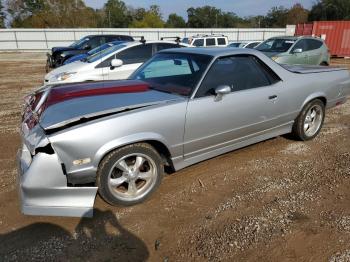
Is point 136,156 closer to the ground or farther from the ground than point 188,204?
farther from the ground

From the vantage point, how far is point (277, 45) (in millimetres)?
10836

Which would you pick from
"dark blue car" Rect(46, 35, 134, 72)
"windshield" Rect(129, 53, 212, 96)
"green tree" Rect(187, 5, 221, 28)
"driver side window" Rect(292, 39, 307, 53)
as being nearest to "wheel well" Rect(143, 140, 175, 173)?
"windshield" Rect(129, 53, 212, 96)

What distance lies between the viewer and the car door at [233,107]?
141 inches

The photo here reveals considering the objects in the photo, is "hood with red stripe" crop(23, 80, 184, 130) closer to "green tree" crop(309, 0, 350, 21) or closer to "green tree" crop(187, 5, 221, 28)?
"green tree" crop(309, 0, 350, 21)

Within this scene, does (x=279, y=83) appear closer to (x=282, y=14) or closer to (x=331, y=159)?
(x=331, y=159)

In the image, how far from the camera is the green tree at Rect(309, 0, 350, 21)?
56.3 meters

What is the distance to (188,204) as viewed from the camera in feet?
11.2

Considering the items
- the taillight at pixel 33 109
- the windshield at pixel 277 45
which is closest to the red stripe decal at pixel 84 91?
the taillight at pixel 33 109

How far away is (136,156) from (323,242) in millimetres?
1923

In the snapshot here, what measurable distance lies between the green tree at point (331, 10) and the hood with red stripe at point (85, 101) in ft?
206

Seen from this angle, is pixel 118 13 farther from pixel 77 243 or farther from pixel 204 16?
pixel 77 243

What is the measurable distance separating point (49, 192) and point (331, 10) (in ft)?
220

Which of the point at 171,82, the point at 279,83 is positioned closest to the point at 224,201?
the point at 171,82

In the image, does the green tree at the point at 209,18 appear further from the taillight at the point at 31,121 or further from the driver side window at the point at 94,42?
the taillight at the point at 31,121
